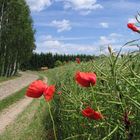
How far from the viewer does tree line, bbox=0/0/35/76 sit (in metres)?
53.2

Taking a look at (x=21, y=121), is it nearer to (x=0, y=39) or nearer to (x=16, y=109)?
(x=16, y=109)

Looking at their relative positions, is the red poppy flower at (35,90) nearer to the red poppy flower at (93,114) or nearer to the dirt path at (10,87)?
the red poppy flower at (93,114)

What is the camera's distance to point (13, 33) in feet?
180

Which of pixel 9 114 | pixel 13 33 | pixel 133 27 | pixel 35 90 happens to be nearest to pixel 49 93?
pixel 35 90

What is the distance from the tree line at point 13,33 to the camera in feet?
175

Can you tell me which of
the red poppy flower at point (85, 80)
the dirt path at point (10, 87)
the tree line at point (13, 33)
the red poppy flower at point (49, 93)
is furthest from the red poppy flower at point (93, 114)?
the tree line at point (13, 33)

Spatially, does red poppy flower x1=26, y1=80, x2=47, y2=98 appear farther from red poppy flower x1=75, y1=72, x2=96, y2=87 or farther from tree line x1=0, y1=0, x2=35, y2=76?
tree line x1=0, y1=0, x2=35, y2=76

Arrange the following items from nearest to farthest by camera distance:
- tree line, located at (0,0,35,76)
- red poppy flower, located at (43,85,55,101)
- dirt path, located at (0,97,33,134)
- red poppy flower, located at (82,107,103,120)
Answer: red poppy flower, located at (82,107,103,120) → red poppy flower, located at (43,85,55,101) → dirt path, located at (0,97,33,134) → tree line, located at (0,0,35,76)

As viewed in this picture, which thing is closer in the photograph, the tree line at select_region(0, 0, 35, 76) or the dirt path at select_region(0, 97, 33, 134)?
the dirt path at select_region(0, 97, 33, 134)

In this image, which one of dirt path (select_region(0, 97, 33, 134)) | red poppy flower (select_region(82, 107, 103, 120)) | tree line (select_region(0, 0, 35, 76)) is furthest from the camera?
tree line (select_region(0, 0, 35, 76))

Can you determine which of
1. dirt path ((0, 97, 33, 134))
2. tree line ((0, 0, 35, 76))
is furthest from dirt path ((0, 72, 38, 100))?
tree line ((0, 0, 35, 76))

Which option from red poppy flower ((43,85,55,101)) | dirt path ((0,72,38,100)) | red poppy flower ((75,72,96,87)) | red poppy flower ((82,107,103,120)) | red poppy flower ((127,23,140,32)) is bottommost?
dirt path ((0,72,38,100))

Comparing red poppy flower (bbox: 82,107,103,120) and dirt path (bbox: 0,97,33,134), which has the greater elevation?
red poppy flower (bbox: 82,107,103,120)

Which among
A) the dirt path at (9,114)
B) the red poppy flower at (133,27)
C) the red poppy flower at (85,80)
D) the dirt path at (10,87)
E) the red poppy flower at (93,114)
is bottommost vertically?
the dirt path at (10,87)
